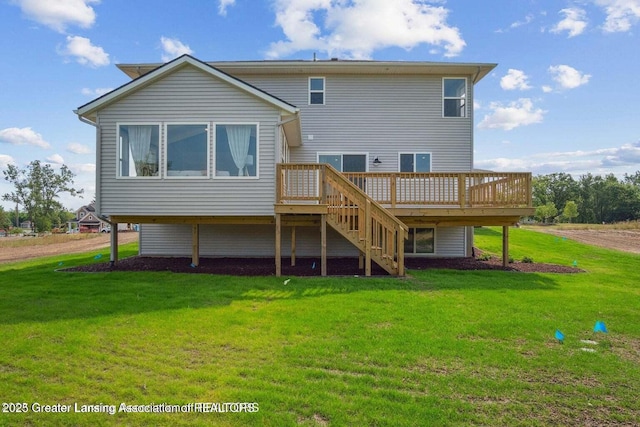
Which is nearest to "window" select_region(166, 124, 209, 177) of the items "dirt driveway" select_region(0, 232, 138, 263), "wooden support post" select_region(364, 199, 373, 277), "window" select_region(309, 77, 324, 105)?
"wooden support post" select_region(364, 199, 373, 277)

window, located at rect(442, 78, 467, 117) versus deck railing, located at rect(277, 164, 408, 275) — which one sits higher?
window, located at rect(442, 78, 467, 117)

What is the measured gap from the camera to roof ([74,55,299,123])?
29.7 feet

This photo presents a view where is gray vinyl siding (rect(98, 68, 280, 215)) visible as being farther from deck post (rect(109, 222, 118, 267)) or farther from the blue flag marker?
the blue flag marker

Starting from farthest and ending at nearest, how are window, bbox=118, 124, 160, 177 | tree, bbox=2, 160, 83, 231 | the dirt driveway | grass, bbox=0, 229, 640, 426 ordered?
tree, bbox=2, 160, 83, 231 → the dirt driveway → window, bbox=118, 124, 160, 177 → grass, bbox=0, 229, 640, 426

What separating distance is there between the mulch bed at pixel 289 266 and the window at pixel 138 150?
274 centimetres

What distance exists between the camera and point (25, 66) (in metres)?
14.8

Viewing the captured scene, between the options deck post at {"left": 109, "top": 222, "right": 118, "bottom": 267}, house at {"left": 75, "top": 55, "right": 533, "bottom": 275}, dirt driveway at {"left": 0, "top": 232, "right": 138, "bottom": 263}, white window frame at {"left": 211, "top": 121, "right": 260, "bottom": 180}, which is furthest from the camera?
dirt driveway at {"left": 0, "top": 232, "right": 138, "bottom": 263}

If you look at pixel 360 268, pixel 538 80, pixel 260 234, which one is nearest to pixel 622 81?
pixel 538 80

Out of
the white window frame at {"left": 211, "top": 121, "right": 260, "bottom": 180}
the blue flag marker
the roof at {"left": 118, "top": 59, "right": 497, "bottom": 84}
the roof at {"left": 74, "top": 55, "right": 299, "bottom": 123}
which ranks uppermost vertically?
the roof at {"left": 118, "top": 59, "right": 497, "bottom": 84}

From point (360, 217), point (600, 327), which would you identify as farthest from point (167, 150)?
point (600, 327)

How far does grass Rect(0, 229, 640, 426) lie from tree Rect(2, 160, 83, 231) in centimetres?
5349

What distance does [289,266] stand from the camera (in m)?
10.8

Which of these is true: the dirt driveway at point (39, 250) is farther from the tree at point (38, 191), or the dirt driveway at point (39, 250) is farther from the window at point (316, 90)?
the tree at point (38, 191)

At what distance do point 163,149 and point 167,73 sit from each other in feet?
6.51
